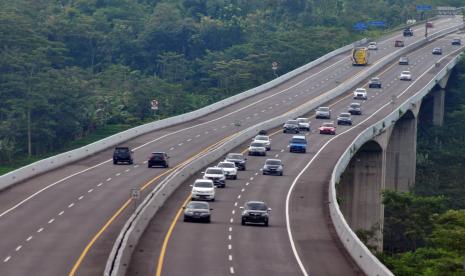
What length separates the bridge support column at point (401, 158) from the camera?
136 metres

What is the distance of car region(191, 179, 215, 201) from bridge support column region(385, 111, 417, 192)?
223 feet

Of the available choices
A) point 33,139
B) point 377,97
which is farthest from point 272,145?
point 33,139

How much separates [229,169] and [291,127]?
30.7m

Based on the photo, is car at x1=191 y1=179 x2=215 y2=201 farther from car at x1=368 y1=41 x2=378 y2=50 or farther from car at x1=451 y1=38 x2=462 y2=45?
car at x1=451 y1=38 x2=462 y2=45

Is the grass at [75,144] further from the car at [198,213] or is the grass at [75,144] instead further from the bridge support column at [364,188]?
the car at [198,213]

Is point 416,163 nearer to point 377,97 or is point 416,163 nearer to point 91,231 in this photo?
point 377,97

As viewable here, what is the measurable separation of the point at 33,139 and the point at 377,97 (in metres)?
41.5

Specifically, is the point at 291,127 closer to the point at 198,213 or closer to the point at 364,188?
the point at 364,188

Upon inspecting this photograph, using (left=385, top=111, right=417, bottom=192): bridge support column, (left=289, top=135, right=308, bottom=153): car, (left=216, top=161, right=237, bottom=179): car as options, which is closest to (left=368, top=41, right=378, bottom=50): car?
(left=385, top=111, right=417, bottom=192): bridge support column

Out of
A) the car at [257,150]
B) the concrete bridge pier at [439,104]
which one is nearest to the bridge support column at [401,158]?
the concrete bridge pier at [439,104]

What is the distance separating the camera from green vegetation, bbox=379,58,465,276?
69375mm

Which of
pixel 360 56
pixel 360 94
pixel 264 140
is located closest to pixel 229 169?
pixel 264 140

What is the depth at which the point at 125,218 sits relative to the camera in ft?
202

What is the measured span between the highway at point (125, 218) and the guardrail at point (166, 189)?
0.78 meters
